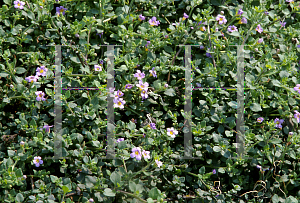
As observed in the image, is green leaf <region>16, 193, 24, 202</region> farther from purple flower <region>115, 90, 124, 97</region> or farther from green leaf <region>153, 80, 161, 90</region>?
green leaf <region>153, 80, 161, 90</region>

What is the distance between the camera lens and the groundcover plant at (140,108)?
2213mm

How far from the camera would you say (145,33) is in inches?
106

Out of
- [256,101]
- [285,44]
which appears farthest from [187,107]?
[285,44]

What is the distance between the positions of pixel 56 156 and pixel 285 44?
87.8 inches

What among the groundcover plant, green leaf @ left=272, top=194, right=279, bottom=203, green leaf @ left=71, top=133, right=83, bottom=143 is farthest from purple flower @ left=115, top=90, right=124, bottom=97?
green leaf @ left=272, top=194, right=279, bottom=203

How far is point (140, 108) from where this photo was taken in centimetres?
252

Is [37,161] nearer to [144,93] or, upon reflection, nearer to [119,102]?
[119,102]

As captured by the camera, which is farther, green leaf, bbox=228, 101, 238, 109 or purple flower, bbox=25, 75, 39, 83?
green leaf, bbox=228, 101, 238, 109

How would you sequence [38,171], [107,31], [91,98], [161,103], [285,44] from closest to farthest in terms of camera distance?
[38,171] < [91,98] < [161,103] < [107,31] < [285,44]

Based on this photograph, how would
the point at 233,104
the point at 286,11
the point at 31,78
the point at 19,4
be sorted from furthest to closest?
the point at 286,11, the point at 19,4, the point at 233,104, the point at 31,78

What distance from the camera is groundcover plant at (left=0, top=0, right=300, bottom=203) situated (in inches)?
87.1

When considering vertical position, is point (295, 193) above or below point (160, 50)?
below

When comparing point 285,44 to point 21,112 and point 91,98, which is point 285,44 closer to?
point 91,98

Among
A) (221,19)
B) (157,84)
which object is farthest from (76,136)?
(221,19)
